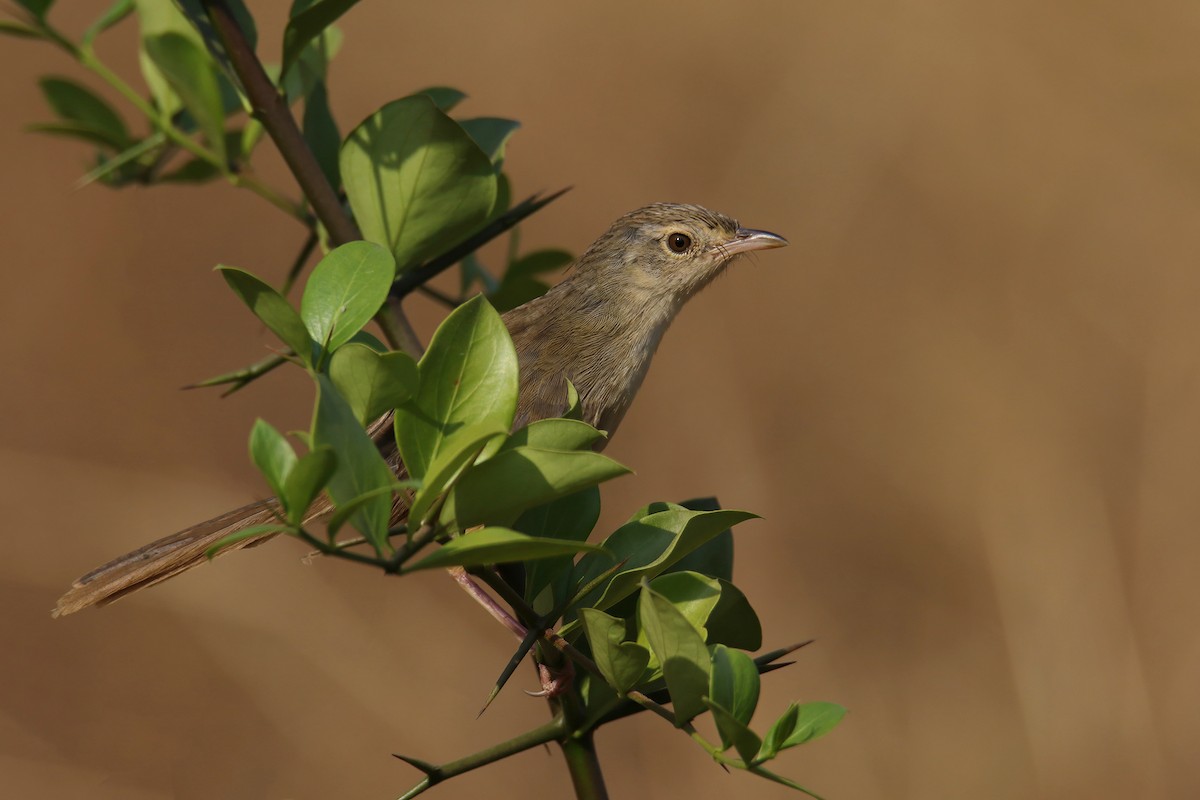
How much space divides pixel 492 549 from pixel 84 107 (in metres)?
1.84

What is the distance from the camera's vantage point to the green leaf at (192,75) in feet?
6.45

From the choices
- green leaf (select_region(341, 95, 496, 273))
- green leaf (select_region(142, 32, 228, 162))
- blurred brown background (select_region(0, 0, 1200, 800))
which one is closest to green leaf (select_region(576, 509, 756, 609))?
green leaf (select_region(341, 95, 496, 273))

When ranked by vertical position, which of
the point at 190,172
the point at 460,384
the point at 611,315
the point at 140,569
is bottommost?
the point at 140,569

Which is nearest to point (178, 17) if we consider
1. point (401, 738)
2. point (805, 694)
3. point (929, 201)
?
point (401, 738)

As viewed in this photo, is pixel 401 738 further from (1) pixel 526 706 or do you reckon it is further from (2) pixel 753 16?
(2) pixel 753 16

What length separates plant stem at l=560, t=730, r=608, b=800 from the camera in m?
1.82

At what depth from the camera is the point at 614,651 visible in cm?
150

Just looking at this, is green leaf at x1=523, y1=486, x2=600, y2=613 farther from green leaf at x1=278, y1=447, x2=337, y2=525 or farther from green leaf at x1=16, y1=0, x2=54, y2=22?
green leaf at x1=16, y1=0, x2=54, y2=22

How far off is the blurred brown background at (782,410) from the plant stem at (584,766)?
4111 mm

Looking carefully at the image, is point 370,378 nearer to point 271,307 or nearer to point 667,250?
point 271,307

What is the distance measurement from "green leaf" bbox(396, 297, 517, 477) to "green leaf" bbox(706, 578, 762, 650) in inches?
20.3

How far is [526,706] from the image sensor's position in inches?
238

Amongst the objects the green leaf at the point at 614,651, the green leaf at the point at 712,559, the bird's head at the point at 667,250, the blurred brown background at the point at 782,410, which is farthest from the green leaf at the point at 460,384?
the blurred brown background at the point at 782,410

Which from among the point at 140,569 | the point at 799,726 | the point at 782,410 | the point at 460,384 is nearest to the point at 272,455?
the point at 460,384
